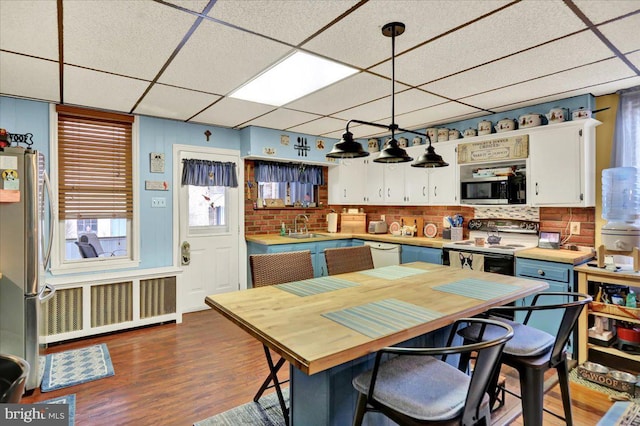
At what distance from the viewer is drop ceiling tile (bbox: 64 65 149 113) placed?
2646mm

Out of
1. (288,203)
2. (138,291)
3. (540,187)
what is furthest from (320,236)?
(540,187)

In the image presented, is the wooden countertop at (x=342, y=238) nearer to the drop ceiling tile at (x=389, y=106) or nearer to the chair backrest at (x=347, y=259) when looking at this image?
the chair backrest at (x=347, y=259)

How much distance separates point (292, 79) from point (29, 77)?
2031 mm

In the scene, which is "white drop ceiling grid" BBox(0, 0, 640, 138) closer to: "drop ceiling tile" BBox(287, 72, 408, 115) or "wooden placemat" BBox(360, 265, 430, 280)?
"drop ceiling tile" BBox(287, 72, 408, 115)

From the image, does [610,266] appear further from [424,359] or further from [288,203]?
[288,203]

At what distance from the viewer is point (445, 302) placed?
181 cm

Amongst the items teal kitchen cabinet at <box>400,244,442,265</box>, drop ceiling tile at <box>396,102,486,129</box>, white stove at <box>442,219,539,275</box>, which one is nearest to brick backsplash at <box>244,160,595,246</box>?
white stove at <box>442,219,539,275</box>

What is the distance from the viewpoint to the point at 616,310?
8.80ft

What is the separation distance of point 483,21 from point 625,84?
195cm

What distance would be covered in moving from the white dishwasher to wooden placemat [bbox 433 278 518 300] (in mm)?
2020

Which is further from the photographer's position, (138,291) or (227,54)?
(138,291)

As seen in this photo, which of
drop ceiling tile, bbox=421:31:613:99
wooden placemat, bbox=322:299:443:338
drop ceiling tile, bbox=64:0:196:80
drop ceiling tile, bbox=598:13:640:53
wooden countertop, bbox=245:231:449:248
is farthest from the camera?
wooden countertop, bbox=245:231:449:248

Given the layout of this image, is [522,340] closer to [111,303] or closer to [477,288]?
[477,288]

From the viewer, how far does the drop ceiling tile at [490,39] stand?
182 cm
